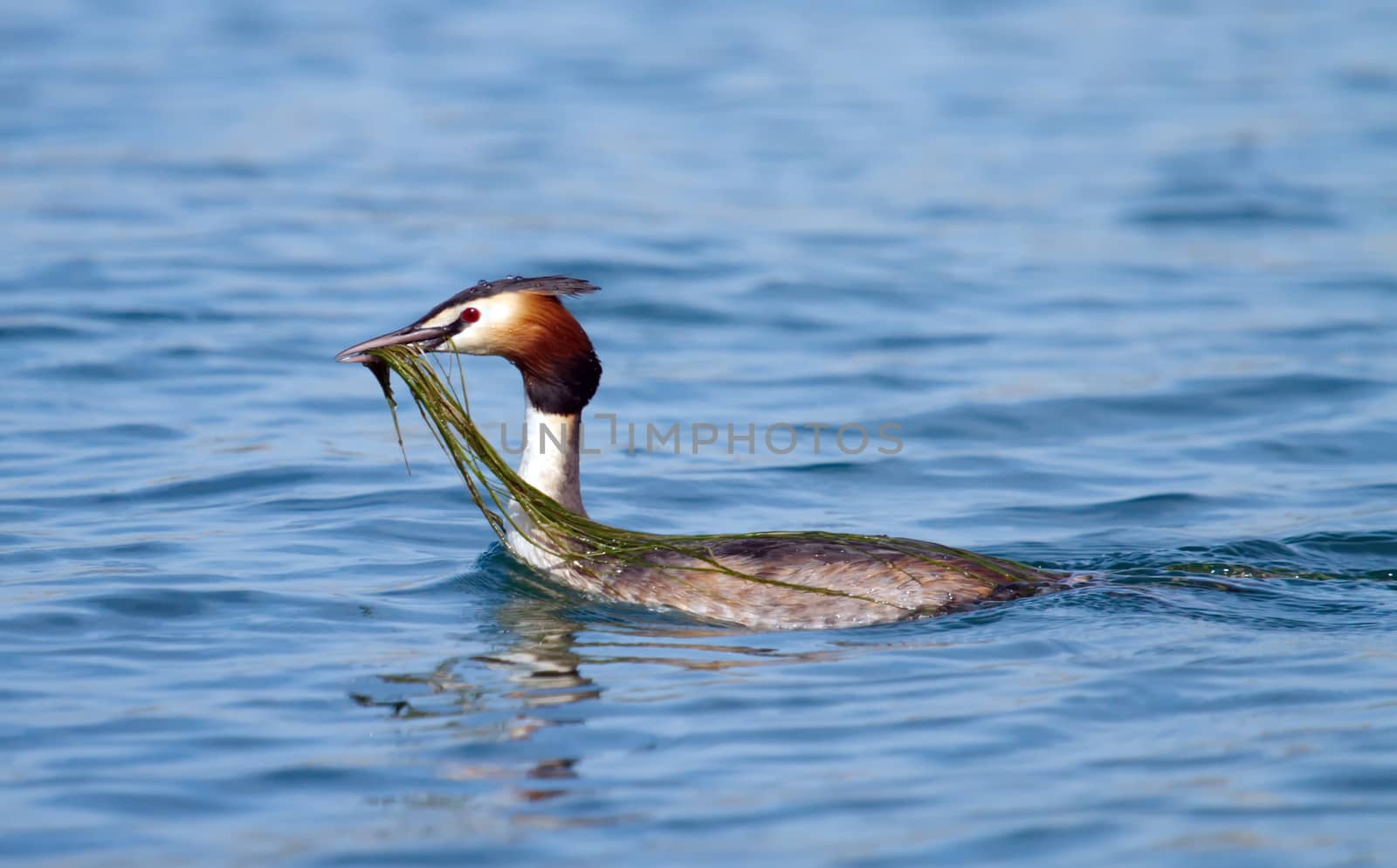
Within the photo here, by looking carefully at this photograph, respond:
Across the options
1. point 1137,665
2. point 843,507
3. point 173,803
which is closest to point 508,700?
point 173,803

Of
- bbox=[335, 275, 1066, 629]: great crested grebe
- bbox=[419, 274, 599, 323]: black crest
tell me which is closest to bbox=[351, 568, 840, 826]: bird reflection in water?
bbox=[335, 275, 1066, 629]: great crested grebe

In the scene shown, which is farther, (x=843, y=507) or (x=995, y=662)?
(x=843, y=507)

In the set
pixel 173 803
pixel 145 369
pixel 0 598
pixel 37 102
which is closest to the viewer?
pixel 173 803

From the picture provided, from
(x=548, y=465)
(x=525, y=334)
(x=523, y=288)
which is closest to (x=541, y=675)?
(x=548, y=465)

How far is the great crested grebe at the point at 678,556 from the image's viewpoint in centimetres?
784

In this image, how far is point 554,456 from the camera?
8477mm

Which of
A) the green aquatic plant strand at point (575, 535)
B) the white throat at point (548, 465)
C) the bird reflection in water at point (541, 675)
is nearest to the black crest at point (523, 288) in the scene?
the green aquatic plant strand at point (575, 535)

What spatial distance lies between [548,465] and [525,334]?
66 centimetres

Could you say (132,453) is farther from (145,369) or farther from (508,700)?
(508,700)

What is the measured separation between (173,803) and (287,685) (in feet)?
3.86

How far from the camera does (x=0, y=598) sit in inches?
317

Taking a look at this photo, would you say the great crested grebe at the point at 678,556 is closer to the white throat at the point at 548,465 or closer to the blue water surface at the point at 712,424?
the white throat at the point at 548,465

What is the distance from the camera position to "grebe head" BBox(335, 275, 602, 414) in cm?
807

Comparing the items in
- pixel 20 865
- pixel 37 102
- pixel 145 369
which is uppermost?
pixel 37 102
